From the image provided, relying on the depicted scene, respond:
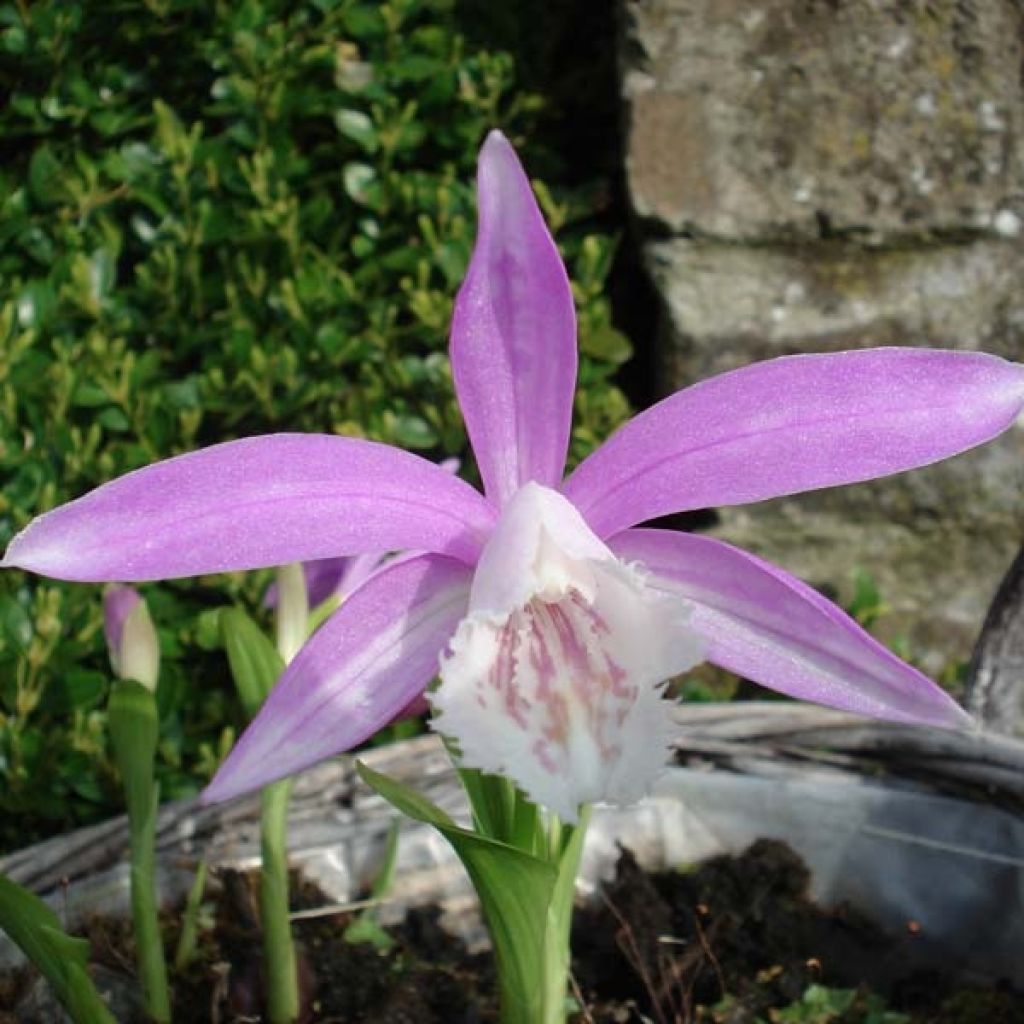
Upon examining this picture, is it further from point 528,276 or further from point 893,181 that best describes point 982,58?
point 528,276

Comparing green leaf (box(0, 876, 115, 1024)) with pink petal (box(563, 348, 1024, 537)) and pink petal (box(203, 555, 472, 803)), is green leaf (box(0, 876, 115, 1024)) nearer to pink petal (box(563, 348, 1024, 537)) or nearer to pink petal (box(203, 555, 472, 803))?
pink petal (box(203, 555, 472, 803))

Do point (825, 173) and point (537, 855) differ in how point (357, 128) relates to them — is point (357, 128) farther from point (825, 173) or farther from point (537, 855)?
point (537, 855)

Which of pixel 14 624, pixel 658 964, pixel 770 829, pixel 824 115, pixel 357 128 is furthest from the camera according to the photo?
pixel 357 128

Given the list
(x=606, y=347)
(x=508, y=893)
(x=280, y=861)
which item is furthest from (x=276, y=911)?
(x=606, y=347)

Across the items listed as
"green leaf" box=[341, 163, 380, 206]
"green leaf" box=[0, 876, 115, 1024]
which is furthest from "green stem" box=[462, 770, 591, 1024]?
"green leaf" box=[341, 163, 380, 206]

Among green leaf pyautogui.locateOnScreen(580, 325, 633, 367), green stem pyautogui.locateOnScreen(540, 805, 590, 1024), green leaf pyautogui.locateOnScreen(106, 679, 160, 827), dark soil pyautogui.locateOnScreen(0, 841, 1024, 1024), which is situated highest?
green leaf pyautogui.locateOnScreen(580, 325, 633, 367)

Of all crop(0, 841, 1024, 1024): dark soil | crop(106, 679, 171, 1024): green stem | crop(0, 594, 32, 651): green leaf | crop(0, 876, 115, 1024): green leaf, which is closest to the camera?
crop(0, 876, 115, 1024): green leaf

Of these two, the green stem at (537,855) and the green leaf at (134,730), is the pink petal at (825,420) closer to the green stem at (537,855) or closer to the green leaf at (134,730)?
the green stem at (537,855)

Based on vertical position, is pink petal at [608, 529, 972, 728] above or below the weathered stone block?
below
